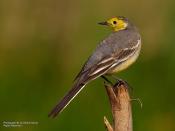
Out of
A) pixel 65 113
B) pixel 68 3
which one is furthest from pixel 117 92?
pixel 68 3

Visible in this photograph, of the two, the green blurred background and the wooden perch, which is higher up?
the green blurred background

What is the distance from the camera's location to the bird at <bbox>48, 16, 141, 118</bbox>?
10234 mm

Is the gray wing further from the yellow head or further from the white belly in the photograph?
the yellow head

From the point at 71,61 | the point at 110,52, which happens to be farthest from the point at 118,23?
the point at 71,61


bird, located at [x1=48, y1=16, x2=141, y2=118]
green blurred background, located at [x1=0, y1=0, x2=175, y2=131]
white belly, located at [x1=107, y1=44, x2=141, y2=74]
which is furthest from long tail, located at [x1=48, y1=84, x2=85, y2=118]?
green blurred background, located at [x1=0, y1=0, x2=175, y2=131]

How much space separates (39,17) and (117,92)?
182 inches

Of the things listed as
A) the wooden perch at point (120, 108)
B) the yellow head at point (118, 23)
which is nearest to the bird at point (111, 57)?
the yellow head at point (118, 23)

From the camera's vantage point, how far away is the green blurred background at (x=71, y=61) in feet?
39.1

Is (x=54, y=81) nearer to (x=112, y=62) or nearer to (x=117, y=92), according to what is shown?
(x=112, y=62)

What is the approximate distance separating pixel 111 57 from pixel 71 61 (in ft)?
9.01

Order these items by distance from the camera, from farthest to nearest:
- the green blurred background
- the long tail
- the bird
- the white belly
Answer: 1. the green blurred background
2. the white belly
3. the bird
4. the long tail

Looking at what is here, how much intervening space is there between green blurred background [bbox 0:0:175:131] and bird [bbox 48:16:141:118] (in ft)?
2.94

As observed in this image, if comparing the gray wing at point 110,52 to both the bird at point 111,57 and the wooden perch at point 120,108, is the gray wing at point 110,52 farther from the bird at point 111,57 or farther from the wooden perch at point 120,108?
the wooden perch at point 120,108

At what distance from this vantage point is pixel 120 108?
380 inches
